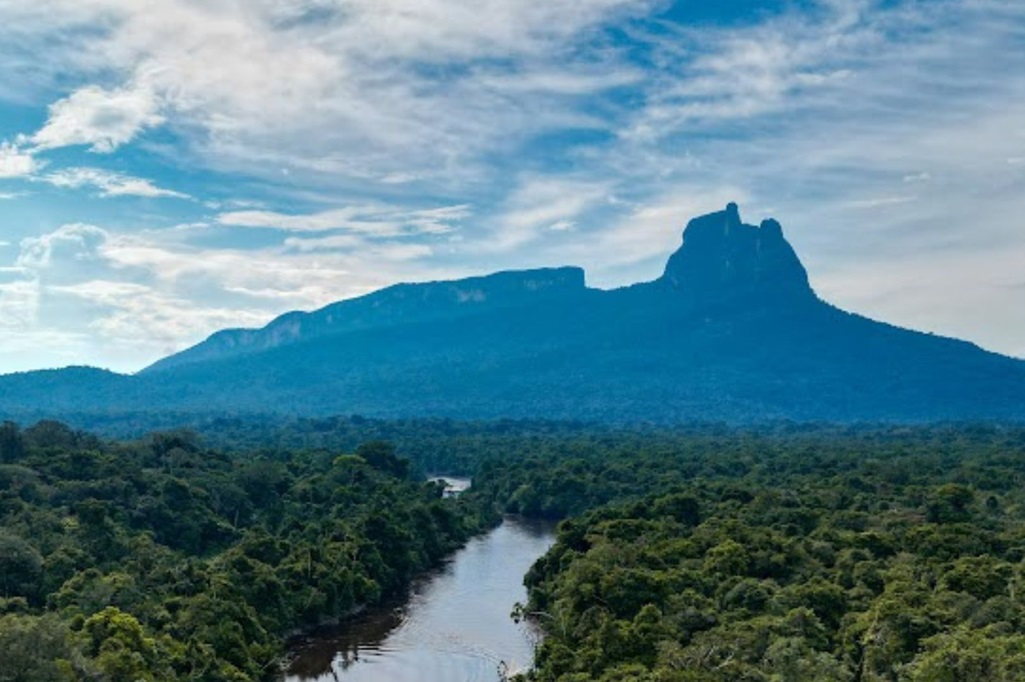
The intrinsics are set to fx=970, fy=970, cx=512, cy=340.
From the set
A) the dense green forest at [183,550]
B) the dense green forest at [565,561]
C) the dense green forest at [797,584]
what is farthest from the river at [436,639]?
the dense green forest at [797,584]

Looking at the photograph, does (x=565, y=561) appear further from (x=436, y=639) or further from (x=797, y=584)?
(x=797, y=584)

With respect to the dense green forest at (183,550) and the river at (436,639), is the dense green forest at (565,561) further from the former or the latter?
the river at (436,639)

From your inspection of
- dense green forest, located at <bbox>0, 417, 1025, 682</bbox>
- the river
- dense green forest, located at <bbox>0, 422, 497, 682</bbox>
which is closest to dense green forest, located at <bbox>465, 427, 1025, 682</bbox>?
dense green forest, located at <bbox>0, 417, 1025, 682</bbox>

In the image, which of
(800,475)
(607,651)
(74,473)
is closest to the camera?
(607,651)

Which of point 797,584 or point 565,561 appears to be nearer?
point 797,584

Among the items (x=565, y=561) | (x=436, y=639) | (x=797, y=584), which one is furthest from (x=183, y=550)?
(x=797, y=584)

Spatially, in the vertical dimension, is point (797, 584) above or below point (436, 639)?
above

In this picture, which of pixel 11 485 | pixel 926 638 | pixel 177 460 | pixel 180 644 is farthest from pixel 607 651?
pixel 177 460

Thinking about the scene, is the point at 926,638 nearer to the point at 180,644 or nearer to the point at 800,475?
the point at 180,644
